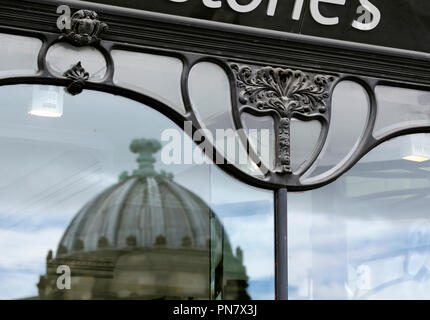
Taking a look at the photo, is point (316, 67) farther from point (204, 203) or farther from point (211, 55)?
point (204, 203)

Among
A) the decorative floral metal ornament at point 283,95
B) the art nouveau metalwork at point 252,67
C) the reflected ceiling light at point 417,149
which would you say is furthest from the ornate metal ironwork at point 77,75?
the reflected ceiling light at point 417,149

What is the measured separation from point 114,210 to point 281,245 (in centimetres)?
120

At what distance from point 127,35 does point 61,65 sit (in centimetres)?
50

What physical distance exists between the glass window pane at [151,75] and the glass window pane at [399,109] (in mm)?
1558

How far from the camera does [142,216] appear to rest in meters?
6.12

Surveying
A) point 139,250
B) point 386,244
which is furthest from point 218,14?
point 386,244

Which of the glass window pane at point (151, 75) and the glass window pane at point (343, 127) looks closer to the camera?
the glass window pane at point (151, 75)

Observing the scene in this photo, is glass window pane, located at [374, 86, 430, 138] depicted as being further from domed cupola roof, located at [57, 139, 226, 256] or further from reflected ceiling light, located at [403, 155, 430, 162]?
domed cupola roof, located at [57, 139, 226, 256]

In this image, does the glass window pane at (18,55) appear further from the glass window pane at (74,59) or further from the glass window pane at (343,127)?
the glass window pane at (343,127)

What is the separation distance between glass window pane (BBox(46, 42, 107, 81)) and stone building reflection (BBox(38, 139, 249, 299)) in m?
0.58

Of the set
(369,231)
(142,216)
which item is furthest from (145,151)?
(369,231)

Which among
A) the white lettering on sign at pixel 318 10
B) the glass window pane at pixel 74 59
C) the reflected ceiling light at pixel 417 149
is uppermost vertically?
the white lettering on sign at pixel 318 10

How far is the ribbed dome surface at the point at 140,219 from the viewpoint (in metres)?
6.02

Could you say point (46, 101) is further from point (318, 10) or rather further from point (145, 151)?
point (318, 10)
